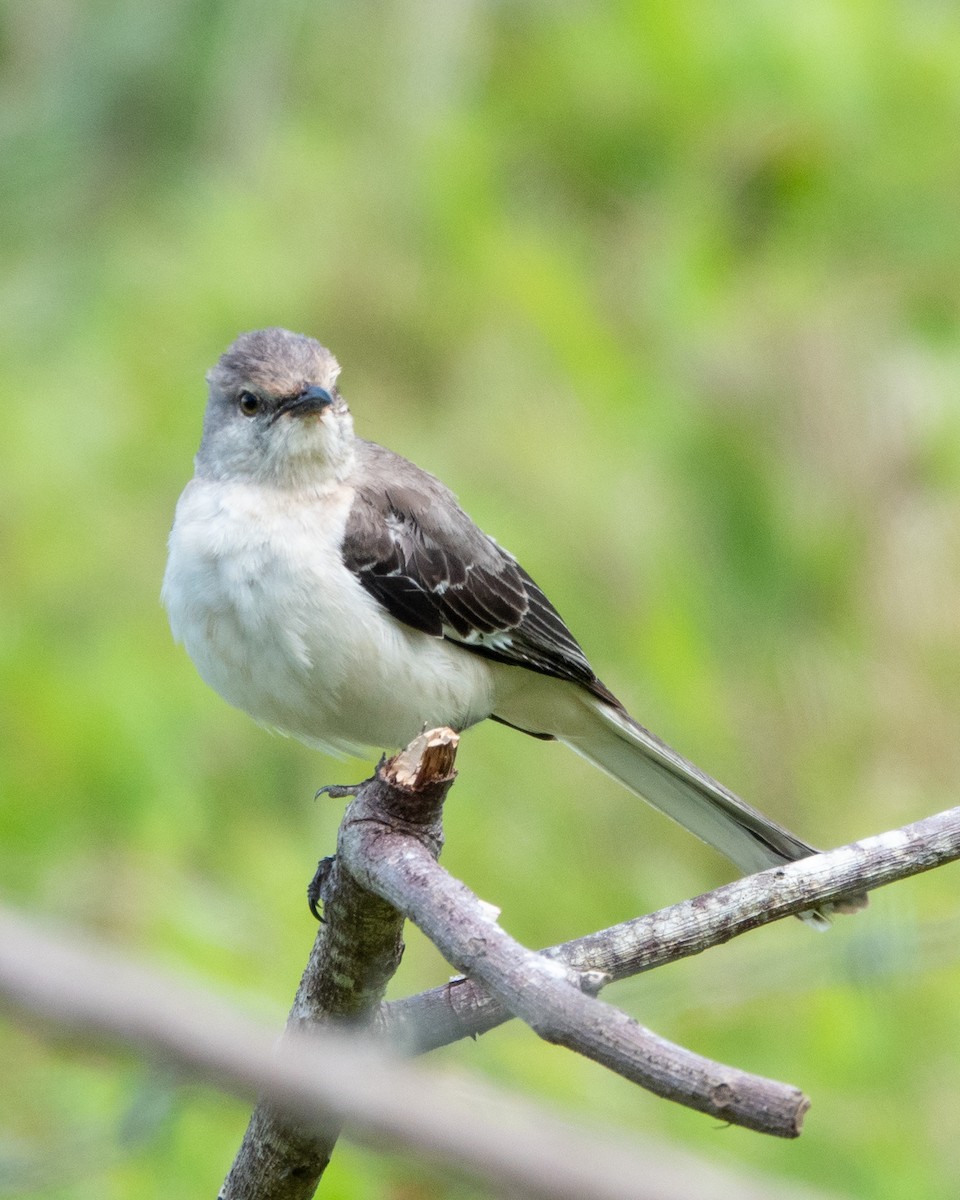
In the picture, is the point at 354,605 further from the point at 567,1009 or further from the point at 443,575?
the point at 567,1009

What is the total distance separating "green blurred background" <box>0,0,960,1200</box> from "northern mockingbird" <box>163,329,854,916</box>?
2.21ft

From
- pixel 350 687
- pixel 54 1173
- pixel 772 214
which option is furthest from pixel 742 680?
pixel 54 1173

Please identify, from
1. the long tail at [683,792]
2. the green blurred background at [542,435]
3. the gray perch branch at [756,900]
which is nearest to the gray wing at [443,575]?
the long tail at [683,792]

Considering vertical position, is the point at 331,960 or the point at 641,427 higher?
the point at 641,427

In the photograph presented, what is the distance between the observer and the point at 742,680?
6.57 meters

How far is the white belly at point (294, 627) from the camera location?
12.7 feet

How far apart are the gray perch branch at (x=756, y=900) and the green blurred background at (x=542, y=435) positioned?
3.45 ft

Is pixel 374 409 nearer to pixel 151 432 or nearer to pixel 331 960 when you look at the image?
pixel 151 432

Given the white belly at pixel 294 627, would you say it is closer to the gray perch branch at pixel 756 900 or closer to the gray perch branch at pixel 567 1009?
the gray perch branch at pixel 567 1009

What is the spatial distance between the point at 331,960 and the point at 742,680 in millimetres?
3907

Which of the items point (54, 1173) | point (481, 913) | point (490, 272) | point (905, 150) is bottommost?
point (54, 1173)

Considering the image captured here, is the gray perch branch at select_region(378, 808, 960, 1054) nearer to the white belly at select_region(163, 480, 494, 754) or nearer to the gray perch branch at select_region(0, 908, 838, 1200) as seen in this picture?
the white belly at select_region(163, 480, 494, 754)

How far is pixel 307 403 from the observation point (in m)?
4.29

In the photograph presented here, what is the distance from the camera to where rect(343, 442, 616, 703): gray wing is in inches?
165
